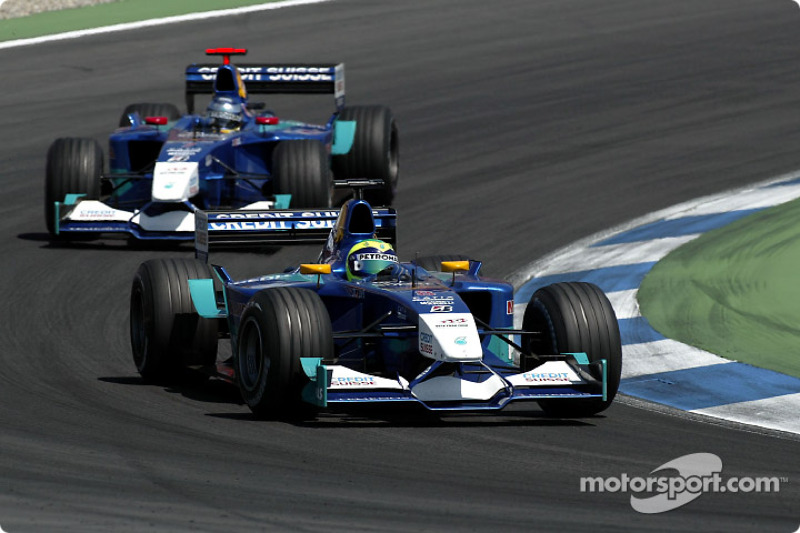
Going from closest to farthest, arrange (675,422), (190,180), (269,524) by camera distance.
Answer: (269,524)
(675,422)
(190,180)

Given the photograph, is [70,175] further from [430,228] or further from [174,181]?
[430,228]

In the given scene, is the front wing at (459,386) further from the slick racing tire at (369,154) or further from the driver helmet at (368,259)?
the slick racing tire at (369,154)

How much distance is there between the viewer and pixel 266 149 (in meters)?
18.3

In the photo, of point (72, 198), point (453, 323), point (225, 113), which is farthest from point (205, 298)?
point (225, 113)

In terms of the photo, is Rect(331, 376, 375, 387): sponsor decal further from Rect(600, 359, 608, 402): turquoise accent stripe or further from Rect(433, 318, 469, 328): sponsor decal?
Rect(600, 359, 608, 402): turquoise accent stripe

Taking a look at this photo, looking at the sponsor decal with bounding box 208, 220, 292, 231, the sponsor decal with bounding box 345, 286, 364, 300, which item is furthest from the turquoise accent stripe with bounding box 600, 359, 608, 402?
the sponsor decal with bounding box 208, 220, 292, 231

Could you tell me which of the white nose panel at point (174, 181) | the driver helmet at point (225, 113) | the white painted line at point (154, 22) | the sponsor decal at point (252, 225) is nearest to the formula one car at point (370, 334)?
the sponsor decal at point (252, 225)

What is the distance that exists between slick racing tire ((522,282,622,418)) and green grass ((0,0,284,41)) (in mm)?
19767

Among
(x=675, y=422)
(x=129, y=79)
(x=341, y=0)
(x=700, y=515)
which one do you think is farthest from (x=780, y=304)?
(x=341, y=0)

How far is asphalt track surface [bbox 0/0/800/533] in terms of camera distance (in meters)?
8.12

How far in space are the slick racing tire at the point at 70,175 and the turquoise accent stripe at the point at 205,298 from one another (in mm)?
6197

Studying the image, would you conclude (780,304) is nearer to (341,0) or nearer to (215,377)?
(215,377)

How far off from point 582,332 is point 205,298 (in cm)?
270

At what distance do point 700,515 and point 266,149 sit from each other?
11076 mm
